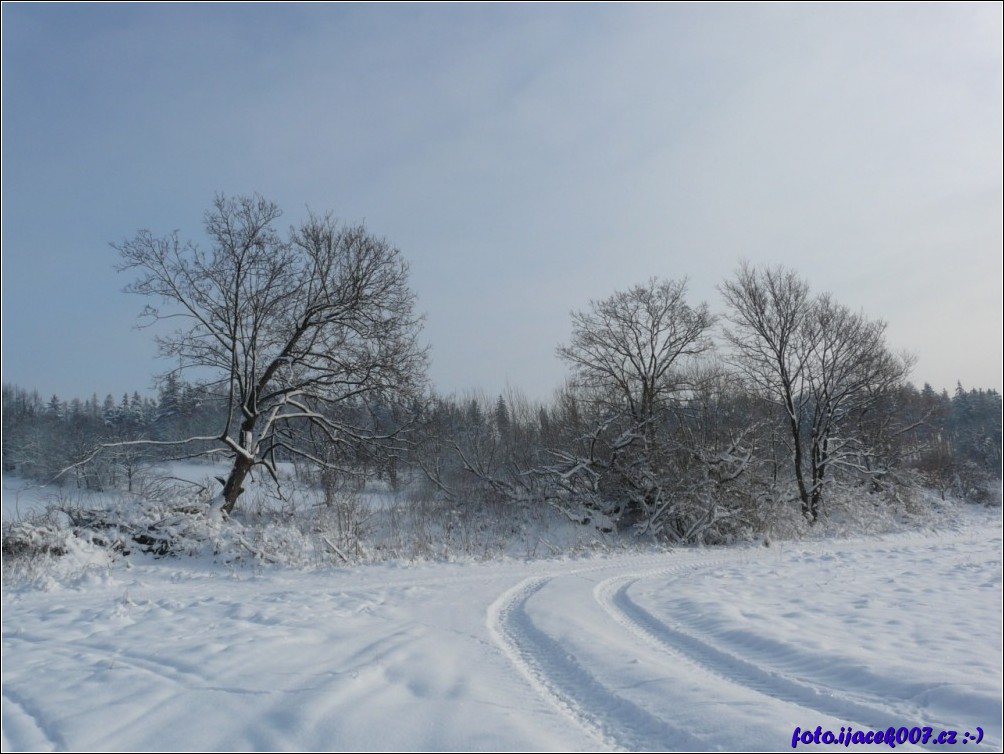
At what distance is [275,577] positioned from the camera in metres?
13.3

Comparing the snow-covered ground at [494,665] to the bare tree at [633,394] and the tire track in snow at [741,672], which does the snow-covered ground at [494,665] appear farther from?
the bare tree at [633,394]

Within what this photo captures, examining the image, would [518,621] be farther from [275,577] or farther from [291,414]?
[291,414]

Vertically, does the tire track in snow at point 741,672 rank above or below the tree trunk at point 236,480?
below

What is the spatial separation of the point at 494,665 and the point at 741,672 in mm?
2297

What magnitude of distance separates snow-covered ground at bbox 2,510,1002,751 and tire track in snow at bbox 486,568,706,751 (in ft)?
0.07

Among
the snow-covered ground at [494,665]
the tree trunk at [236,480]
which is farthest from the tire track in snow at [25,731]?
the tree trunk at [236,480]

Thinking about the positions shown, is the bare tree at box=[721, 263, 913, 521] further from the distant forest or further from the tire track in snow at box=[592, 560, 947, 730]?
the tire track in snow at box=[592, 560, 947, 730]

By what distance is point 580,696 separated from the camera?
5004mm

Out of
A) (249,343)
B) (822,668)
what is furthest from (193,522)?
(822,668)

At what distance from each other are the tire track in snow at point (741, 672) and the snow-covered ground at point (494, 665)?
3 cm

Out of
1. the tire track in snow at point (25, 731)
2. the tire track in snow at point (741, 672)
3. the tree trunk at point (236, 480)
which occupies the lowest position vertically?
the tire track in snow at point (741, 672)

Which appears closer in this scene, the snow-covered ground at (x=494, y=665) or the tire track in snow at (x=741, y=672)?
the snow-covered ground at (x=494, y=665)

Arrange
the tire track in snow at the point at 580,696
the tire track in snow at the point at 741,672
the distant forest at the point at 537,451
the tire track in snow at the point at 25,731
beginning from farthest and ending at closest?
the distant forest at the point at 537,451, the tire track in snow at the point at 741,672, the tire track in snow at the point at 580,696, the tire track in snow at the point at 25,731

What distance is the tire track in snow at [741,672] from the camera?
4602 mm
